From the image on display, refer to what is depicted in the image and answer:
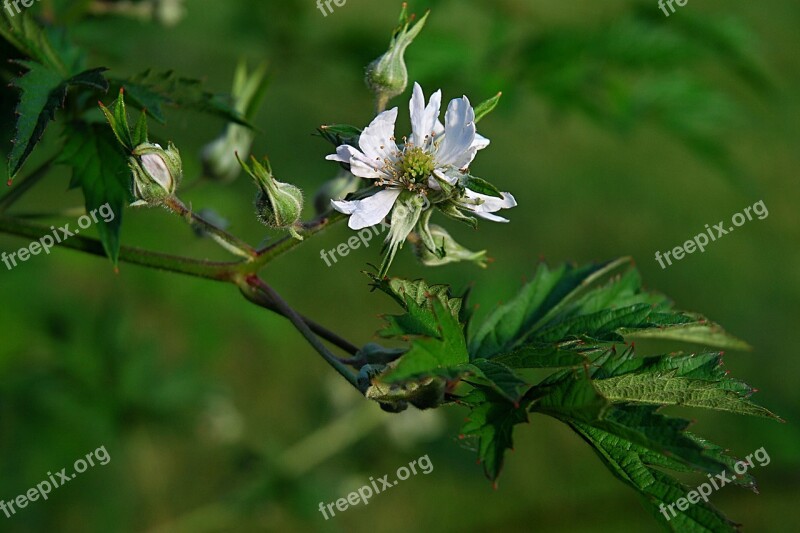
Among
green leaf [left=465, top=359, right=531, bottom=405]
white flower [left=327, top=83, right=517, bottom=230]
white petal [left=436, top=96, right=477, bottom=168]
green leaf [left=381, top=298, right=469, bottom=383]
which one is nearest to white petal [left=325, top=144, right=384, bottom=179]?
white flower [left=327, top=83, right=517, bottom=230]

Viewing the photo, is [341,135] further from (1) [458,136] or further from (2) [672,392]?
(2) [672,392]

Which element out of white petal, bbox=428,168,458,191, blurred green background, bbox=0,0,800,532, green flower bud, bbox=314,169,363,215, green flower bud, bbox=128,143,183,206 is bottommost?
blurred green background, bbox=0,0,800,532

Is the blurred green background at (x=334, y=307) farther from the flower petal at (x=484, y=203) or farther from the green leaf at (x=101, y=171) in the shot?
the flower petal at (x=484, y=203)

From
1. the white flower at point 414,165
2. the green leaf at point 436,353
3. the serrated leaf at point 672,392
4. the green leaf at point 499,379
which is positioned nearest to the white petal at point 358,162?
the white flower at point 414,165

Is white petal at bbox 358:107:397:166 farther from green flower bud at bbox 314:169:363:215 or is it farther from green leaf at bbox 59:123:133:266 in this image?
green leaf at bbox 59:123:133:266

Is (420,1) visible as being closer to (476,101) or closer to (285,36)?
(476,101)

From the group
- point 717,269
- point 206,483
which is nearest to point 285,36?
point 206,483

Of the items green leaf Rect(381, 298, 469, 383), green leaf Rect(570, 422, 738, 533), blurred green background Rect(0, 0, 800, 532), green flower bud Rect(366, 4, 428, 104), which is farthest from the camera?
blurred green background Rect(0, 0, 800, 532)
